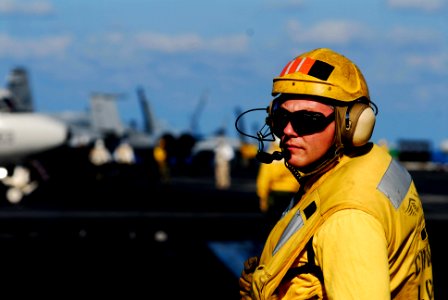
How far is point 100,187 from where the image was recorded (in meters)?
34.8

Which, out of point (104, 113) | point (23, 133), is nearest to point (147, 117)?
point (104, 113)

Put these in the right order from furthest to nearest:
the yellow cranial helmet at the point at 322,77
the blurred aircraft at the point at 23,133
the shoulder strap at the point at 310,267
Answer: the blurred aircraft at the point at 23,133 → the yellow cranial helmet at the point at 322,77 → the shoulder strap at the point at 310,267

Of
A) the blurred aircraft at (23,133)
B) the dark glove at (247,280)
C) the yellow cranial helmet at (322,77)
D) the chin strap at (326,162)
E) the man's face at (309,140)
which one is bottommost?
the blurred aircraft at (23,133)

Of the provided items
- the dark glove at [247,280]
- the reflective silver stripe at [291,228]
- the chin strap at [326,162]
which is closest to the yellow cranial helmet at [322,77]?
the chin strap at [326,162]

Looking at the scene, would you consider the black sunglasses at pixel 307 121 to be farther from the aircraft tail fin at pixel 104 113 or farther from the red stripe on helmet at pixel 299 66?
the aircraft tail fin at pixel 104 113

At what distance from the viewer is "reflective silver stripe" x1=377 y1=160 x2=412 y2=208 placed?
2.47 metres

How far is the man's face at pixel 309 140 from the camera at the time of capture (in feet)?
8.43

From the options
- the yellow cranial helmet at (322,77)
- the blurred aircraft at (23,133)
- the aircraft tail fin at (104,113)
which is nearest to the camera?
the yellow cranial helmet at (322,77)

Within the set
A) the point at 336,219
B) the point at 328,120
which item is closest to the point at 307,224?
the point at 336,219

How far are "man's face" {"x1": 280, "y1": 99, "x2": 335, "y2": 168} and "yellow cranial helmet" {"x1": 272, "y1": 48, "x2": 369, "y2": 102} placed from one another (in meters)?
0.04

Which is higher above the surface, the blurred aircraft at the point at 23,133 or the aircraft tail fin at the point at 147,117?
the blurred aircraft at the point at 23,133

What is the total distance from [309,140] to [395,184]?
0.91ft

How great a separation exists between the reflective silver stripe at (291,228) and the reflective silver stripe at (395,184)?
0.79 ft

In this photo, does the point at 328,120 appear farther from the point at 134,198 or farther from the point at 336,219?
the point at 134,198
